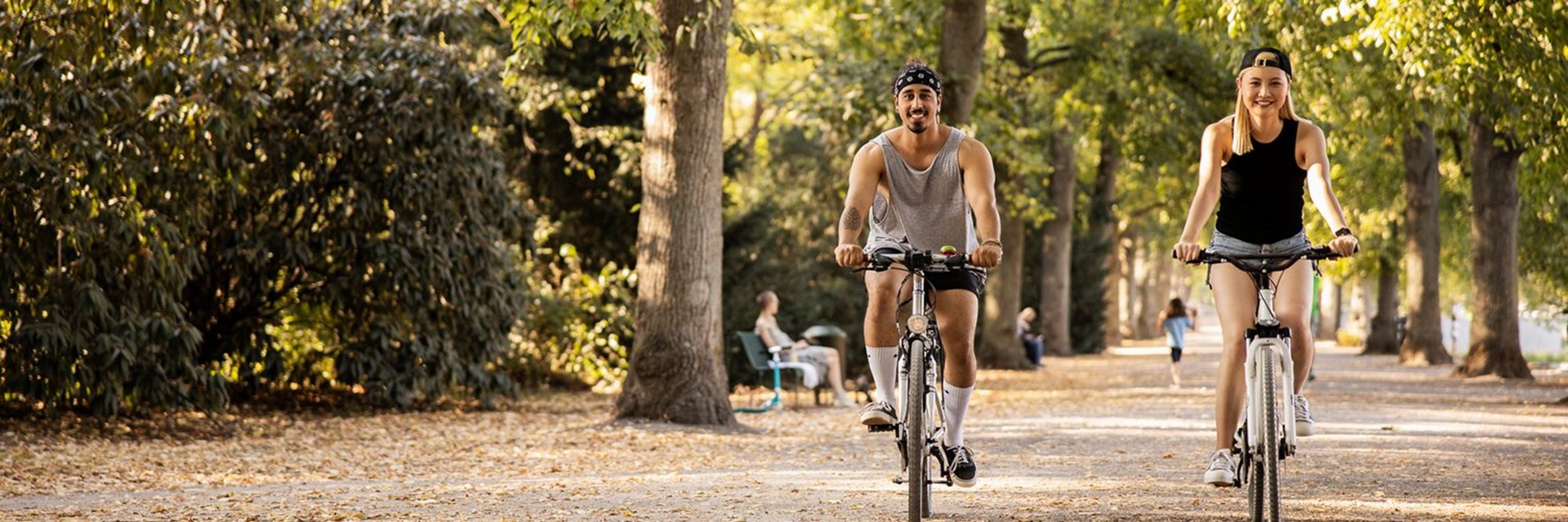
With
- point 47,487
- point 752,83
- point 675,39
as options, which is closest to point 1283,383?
point 47,487

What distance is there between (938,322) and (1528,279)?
3794 cm

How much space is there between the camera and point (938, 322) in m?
6.79

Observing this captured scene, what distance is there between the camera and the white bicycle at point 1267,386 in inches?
234

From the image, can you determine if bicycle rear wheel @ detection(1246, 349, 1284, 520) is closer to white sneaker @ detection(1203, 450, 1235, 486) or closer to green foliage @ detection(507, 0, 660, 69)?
white sneaker @ detection(1203, 450, 1235, 486)

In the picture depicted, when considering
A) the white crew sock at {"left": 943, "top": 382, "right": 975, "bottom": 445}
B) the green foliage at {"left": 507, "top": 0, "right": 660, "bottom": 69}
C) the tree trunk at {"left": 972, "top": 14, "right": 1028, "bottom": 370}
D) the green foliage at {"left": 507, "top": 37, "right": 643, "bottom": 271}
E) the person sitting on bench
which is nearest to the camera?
the white crew sock at {"left": 943, "top": 382, "right": 975, "bottom": 445}

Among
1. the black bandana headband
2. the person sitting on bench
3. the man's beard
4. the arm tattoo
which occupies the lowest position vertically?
the person sitting on bench

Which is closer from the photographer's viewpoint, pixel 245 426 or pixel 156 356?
pixel 156 356

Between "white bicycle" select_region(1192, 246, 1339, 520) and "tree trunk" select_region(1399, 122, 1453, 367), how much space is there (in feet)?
78.3

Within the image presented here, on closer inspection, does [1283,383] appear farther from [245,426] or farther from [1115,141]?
[1115,141]

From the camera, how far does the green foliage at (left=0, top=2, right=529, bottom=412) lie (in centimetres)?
1188

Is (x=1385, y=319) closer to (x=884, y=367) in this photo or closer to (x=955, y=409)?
(x=955, y=409)

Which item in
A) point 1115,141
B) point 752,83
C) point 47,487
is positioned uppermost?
point 752,83

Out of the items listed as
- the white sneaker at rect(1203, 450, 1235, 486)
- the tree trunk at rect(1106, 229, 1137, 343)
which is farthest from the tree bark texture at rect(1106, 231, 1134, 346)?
the white sneaker at rect(1203, 450, 1235, 486)

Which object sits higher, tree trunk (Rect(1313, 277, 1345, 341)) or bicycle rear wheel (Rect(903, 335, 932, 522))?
tree trunk (Rect(1313, 277, 1345, 341))
